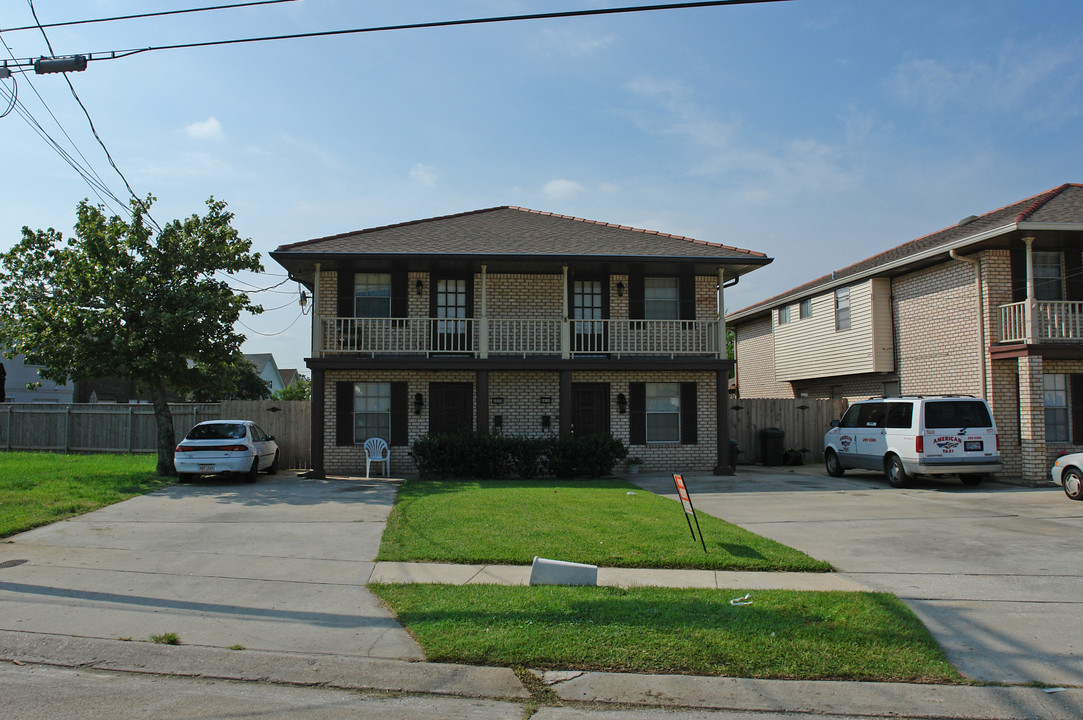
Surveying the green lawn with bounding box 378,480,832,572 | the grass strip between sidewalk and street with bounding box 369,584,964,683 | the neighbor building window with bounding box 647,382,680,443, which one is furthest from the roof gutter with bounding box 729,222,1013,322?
the grass strip between sidewalk and street with bounding box 369,584,964,683

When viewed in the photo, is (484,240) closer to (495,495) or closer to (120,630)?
(495,495)

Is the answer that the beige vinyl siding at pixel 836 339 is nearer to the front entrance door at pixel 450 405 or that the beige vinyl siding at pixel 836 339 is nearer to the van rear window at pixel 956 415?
the van rear window at pixel 956 415

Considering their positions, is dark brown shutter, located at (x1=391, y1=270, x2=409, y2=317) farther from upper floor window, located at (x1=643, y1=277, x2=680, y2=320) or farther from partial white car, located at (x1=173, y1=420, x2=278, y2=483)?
upper floor window, located at (x1=643, y1=277, x2=680, y2=320)

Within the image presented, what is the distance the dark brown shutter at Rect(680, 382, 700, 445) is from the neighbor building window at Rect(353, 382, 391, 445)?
7.34 meters

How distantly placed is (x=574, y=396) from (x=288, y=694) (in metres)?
13.8

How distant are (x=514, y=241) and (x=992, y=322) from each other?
36.4 feet

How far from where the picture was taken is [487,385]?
17.4 meters

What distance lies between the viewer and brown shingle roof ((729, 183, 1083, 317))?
612 inches

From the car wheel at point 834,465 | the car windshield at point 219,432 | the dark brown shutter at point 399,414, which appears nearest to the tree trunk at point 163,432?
the car windshield at point 219,432

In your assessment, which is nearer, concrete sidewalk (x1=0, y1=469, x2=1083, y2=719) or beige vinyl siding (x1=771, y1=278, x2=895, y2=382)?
concrete sidewalk (x1=0, y1=469, x2=1083, y2=719)

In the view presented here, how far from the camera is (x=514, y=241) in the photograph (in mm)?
17891

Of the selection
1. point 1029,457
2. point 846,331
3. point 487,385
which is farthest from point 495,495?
point 846,331

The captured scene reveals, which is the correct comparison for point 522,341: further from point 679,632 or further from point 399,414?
point 679,632

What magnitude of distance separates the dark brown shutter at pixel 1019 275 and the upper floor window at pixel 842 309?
204 inches
